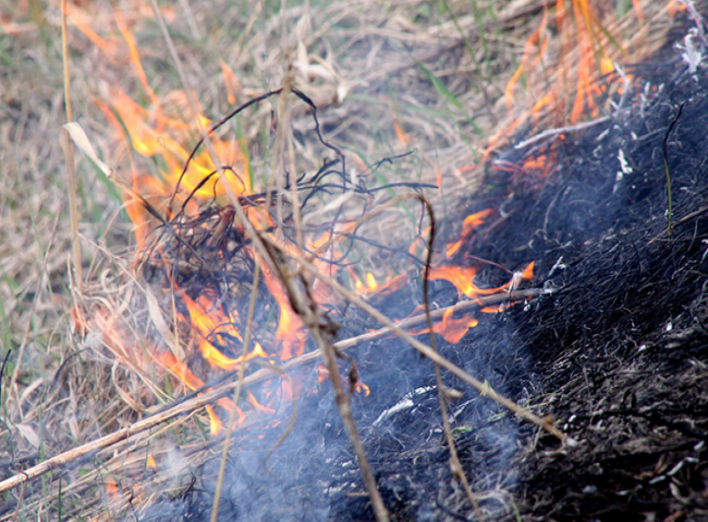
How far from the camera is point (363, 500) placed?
1281mm

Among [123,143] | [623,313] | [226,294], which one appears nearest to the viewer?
[623,313]

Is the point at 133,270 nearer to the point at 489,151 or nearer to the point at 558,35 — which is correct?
the point at 489,151

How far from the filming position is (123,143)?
132 inches

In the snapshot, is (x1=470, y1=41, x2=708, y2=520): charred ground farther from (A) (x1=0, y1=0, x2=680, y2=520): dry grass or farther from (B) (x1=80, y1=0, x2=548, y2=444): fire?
(A) (x1=0, y1=0, x2=680, y2=520): dry grass

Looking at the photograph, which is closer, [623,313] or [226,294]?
[623,313]

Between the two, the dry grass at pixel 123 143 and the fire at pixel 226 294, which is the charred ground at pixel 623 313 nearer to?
the fire at pixel 226 294

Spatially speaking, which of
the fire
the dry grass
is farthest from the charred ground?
the dry grass

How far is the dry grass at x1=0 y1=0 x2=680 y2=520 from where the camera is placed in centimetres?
206

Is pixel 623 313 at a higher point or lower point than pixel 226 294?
lower

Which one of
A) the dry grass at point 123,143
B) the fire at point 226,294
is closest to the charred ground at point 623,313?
the fire at point 226,294

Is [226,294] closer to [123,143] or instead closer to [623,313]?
[623,313]

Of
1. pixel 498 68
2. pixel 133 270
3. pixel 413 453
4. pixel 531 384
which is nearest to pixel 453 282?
pixel 531 384

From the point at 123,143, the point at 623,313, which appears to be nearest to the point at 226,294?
the point at 623,313

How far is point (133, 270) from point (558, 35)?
2.60 m
